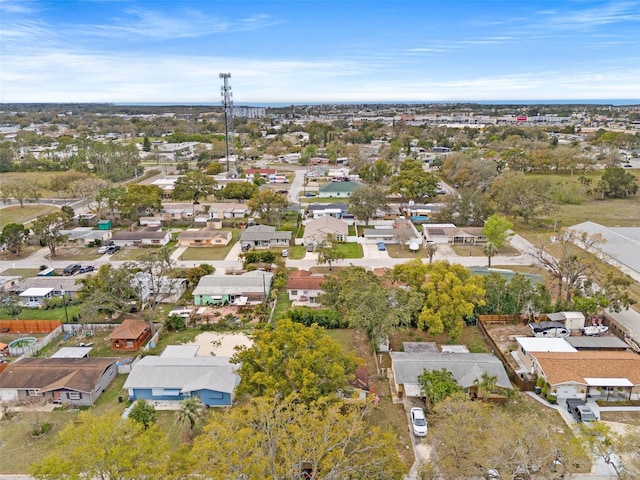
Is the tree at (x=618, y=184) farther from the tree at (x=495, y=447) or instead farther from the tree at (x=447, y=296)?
the tree at (x=495, y=447)

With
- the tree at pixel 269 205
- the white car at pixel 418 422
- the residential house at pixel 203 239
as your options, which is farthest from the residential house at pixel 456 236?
the white car at pixel 418 422

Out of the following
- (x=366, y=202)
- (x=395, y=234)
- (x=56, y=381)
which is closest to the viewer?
(x=56, y=381)

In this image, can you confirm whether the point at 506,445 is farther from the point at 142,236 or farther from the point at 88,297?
the point at 142,236

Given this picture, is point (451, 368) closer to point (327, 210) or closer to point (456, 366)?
point (456, 366)

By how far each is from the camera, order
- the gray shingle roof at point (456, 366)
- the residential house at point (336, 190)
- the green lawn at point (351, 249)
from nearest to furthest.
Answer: the gray shingle roof at point (456, 366), the green lawn at point (351, 249), the residential house at point (336, 190)

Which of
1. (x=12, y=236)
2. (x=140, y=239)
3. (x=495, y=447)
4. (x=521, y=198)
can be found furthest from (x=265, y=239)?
(x=495, y=447)
